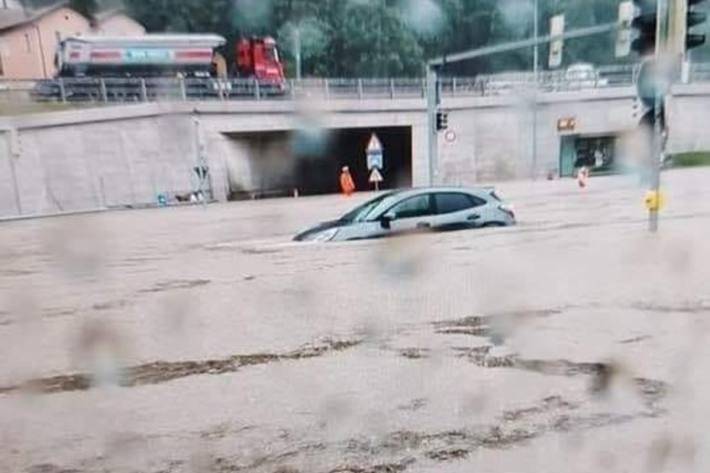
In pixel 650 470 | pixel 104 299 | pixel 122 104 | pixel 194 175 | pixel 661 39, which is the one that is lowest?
pixel 650 470

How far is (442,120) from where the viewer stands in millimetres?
1442

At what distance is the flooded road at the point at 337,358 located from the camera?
1.15 m

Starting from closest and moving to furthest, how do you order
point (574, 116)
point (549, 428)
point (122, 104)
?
point (122, 104), point (549, 428), point (574, 116)

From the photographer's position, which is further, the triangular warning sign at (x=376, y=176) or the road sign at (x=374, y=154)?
the triangular warning sign at (x=376, y=176)

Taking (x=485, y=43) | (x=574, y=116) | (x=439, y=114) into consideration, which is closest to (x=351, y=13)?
(x=485, y=43)

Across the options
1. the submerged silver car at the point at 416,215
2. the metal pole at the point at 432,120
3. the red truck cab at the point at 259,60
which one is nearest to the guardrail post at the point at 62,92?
the red truck cab at the point at 259,60

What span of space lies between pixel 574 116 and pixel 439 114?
11.6 inches

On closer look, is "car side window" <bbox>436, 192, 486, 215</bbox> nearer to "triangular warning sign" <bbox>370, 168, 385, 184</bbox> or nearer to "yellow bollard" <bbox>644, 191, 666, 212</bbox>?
"yellow bollard" <bbox>644, 191, 666, 212</bbox>

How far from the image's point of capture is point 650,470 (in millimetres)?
1183

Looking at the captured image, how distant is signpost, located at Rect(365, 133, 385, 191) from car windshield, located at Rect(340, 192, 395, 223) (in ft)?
0.76

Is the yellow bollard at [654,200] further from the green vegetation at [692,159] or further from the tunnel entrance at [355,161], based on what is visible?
the tunnel entrance at [355,161]

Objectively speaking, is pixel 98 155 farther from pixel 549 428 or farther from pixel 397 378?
pixel 549 428

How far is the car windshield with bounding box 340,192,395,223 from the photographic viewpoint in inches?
73.2

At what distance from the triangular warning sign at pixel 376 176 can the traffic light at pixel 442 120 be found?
175 mm
